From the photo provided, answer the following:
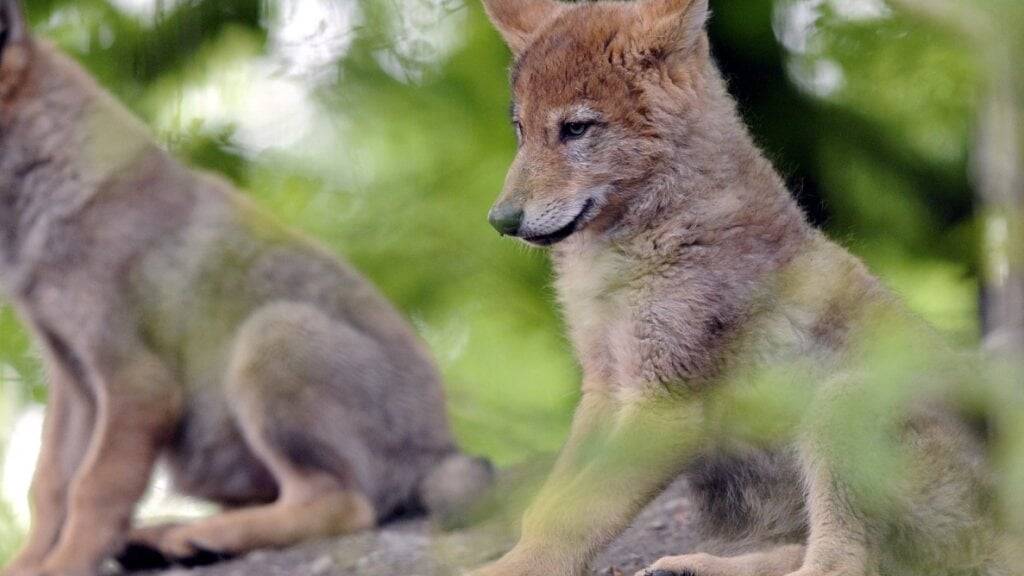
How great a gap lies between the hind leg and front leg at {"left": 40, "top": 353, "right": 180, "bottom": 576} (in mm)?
225

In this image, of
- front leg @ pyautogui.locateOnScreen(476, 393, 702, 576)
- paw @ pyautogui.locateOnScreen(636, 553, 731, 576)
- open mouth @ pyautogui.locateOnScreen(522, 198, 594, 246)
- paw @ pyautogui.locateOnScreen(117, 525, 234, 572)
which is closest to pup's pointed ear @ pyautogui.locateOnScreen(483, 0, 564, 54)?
open mouth @ pyautogui.locateOnScreen(522, 198, 594, 246)

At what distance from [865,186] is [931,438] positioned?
60.1 inches

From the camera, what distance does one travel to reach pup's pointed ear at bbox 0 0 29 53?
15.2 ft

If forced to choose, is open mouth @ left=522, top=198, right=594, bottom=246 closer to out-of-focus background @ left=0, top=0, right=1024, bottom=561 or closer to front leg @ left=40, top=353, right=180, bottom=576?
out-of-focus background @ left=0, top=0, right=1024, bottom=561

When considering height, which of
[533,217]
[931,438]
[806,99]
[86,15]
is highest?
[86,15]

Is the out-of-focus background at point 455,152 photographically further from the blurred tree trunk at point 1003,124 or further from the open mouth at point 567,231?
the open mouth at point 567,231

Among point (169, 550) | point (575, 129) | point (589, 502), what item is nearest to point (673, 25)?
point (575, 129)

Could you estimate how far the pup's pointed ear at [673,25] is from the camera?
329cm

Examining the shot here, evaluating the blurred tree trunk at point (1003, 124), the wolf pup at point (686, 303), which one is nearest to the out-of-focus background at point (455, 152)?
the blurred tree trunk at point (1003, 124)

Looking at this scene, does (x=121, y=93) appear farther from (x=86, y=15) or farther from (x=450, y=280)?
(x=450, y=280)

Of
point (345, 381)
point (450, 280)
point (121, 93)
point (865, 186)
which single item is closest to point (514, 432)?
point (450, 280)

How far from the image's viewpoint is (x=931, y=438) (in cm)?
287

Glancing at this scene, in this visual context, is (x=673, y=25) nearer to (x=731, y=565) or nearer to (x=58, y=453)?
(x=731, y=565)

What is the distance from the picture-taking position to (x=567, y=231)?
328cm
